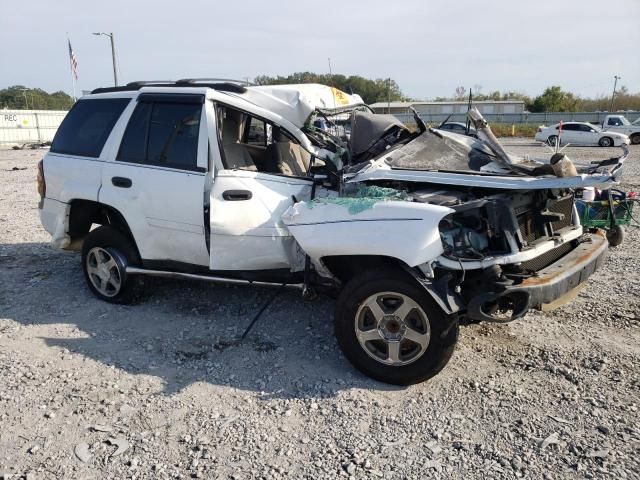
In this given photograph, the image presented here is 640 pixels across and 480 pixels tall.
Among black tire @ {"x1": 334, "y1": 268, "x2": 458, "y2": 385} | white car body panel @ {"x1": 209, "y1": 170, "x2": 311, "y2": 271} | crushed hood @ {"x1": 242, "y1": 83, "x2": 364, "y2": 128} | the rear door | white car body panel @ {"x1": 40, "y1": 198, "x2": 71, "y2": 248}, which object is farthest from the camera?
white car body panel @ {"x1": 40, "y1": 198, "x2": 71, "y2": 248}

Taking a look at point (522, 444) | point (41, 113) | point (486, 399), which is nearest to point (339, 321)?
point (486, 399)

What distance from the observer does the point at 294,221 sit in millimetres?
3887

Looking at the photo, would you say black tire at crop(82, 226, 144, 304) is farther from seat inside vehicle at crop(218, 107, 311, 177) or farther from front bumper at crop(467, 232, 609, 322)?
front bumper at crop(467, 232, 609, 322)

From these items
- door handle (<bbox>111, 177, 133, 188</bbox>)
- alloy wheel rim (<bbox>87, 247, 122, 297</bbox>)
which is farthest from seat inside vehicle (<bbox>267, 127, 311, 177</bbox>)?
alloy wheel rim (<bbox>87, 247, 122, 297</bbox>)

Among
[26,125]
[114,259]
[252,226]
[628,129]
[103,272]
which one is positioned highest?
[26,125]

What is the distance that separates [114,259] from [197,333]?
1169 mm

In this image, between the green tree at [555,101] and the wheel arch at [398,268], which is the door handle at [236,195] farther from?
the green tree at [555,101]

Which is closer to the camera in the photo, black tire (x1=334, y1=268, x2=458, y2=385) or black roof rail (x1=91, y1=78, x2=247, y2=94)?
black tire (x1=334, y1=268, x2=458, y2=385)

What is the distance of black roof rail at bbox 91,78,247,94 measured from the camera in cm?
472

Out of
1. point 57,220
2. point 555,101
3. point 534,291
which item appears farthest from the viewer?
point 555,101

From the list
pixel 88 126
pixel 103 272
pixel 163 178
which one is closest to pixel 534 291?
pixel 163 178

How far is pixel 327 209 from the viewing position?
12.4 feet

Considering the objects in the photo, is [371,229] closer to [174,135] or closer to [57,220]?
[174,135]

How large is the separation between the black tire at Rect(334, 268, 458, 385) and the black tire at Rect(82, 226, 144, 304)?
2321 millimetres
